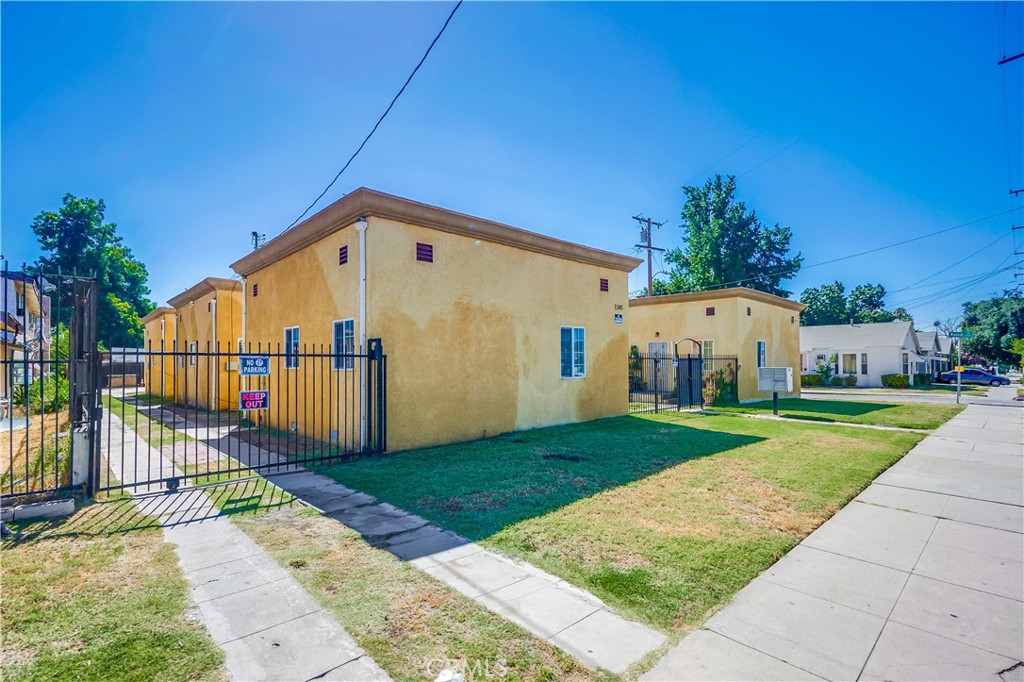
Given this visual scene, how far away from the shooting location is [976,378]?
1491 inches

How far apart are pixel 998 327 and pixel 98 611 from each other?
211 feet

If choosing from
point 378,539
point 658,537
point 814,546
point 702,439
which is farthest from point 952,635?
point 702,439

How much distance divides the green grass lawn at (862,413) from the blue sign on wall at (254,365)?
1422 centimetres

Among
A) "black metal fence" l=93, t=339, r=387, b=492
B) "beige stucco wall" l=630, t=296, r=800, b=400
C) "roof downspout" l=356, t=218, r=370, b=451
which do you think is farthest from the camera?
"beige stucco wall" l=630, t=296, r=800, b=400

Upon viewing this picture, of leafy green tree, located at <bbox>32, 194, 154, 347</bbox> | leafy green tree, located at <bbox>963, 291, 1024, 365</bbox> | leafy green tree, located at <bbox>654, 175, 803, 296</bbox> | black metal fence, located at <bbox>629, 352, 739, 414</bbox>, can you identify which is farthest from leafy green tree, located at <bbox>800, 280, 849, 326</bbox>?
leafy green tree, located at <bbox>32, 194, 154, 347</bbox>

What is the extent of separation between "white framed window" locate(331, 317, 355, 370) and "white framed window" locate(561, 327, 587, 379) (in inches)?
209

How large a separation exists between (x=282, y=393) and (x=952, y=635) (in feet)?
38.9

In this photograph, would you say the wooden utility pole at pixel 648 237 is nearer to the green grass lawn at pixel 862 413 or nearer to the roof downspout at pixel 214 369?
the green grass lawn at pixel 862 413

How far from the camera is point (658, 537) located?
441 centimetres

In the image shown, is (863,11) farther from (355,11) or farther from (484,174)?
(355,11)

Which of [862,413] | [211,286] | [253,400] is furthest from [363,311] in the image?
[862,413]

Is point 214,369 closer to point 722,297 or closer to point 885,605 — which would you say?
point 885,605

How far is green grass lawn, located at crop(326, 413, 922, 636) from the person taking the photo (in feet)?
12.0

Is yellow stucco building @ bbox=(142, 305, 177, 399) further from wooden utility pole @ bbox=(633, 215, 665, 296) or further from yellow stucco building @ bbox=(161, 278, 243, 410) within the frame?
wooden utility pole @ bbox=(633, 215, 665, 296)
